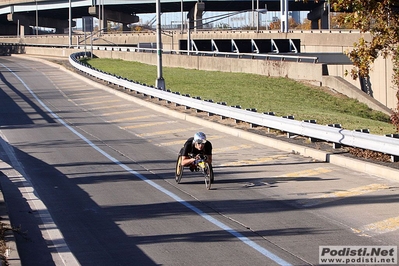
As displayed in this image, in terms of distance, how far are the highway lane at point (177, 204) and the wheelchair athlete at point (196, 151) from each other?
519 mm

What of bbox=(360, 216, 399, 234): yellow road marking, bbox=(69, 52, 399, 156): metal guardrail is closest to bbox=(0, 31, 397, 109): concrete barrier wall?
bbox=(69, 52, 399, 156): metal guardrail

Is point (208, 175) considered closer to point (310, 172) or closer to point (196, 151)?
point (196, 151)

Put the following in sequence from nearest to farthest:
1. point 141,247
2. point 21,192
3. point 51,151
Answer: point 141,247, point 21,192, point 51,151

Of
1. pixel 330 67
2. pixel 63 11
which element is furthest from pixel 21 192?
pixel 63 11

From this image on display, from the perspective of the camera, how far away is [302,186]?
548 inches

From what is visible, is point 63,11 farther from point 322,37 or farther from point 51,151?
point 51,151

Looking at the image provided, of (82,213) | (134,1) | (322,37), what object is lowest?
(82,213)

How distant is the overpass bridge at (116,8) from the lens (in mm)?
117062

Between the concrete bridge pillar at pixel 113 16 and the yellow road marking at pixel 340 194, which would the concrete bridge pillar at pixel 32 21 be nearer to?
the concrete bridge pillar at pixel 113 16

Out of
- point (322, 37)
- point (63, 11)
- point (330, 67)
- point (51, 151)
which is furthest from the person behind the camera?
point (63, 11)

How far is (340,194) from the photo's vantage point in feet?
42.7

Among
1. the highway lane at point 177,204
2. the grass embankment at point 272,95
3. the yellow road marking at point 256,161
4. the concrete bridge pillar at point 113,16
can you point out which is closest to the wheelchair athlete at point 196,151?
the highway lane at point 177,204

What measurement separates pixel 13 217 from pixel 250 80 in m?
31.0

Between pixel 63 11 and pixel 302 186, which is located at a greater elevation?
pixel 63 11
